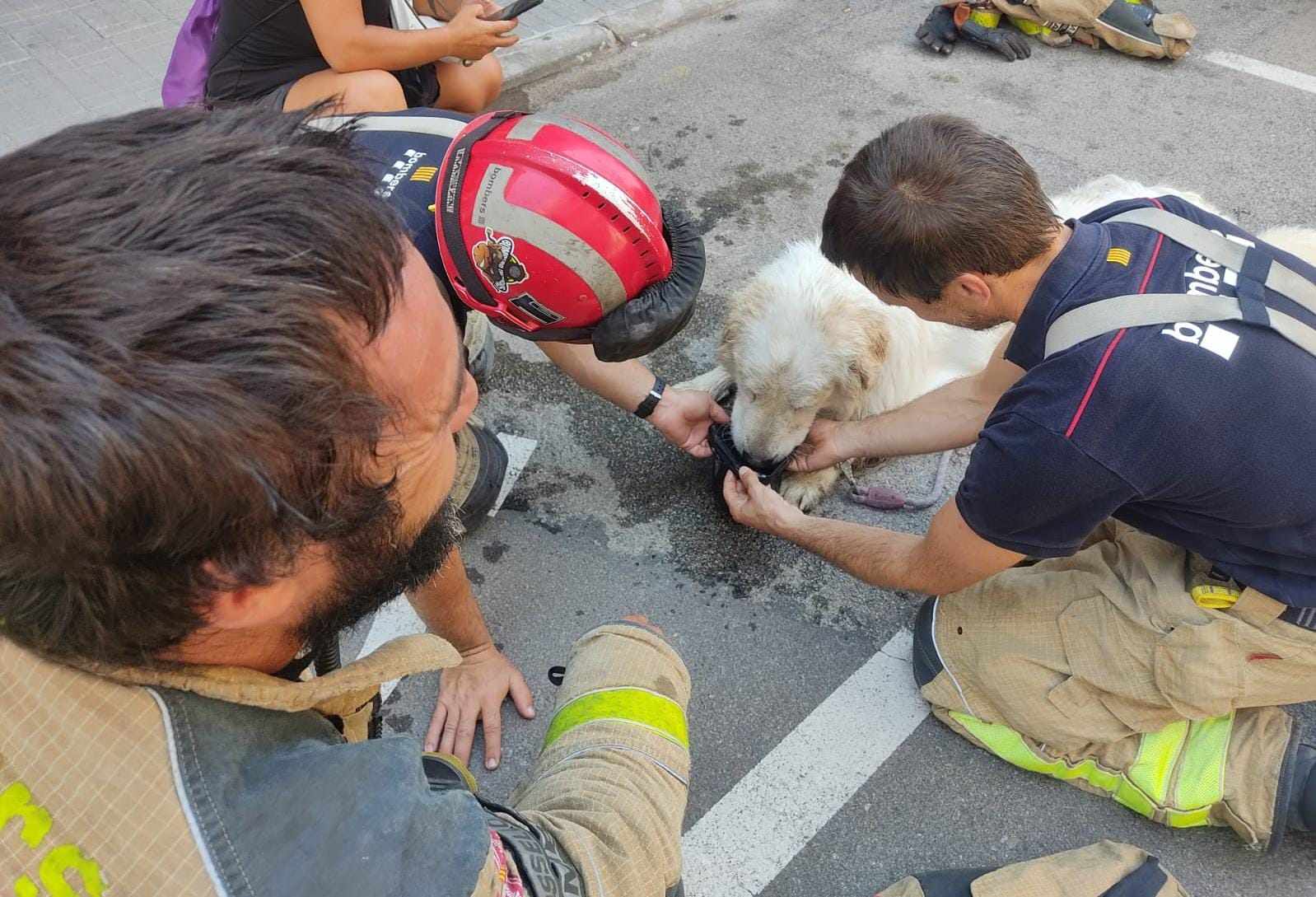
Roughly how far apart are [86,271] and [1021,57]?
6.03 meters

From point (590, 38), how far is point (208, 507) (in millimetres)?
5334

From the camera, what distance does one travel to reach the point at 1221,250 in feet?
6.42

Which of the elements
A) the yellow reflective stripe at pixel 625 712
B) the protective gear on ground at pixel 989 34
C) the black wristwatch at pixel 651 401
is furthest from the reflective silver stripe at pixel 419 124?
the protective gear on ground at pixel 989 34

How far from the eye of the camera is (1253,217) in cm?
446

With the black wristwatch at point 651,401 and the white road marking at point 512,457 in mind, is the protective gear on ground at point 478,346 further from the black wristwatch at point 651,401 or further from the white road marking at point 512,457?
the black wristwatch at point 651,401

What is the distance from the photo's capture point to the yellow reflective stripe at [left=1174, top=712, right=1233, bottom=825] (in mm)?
2252

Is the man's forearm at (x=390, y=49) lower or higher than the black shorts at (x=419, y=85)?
higher

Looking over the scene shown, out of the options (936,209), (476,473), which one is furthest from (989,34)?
(476,473)

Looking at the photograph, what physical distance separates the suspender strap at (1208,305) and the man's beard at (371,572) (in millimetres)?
1329

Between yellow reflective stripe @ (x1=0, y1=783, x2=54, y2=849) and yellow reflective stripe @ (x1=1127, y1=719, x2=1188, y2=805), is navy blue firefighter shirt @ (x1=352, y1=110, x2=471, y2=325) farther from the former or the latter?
yellow reflective stripe @ (x1=1127, y1=719, x2=1188, y2=805)

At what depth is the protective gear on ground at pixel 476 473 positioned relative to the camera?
113 inches

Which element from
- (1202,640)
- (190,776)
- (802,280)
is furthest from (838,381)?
(190,776)

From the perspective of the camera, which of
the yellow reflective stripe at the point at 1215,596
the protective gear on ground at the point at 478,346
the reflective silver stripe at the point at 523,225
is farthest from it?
the protective gear on ground at the point at 478,346

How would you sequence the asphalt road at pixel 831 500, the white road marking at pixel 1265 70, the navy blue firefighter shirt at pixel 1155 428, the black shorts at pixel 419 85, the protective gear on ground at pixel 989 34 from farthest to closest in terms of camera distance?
the protective gear on ground at pixel 989 34 < the white road marking at pixel 1265 70 < the black shorts at pixel 419 85 < the asphalt road at pixel 831 500 < the navy blue firefighter shirt at pixel 1155 428
